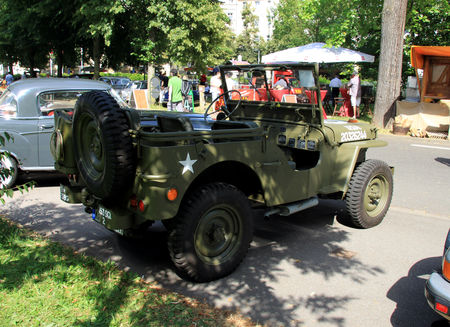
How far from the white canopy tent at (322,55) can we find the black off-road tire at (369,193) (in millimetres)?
12676

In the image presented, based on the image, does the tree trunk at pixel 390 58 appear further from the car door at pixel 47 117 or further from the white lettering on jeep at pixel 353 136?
the car door at pixel 47 117

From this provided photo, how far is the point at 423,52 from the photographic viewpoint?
1341 cm

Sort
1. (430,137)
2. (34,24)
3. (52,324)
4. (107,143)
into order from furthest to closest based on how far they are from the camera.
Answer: (34,24), (430,137), (107,143), (52,324)

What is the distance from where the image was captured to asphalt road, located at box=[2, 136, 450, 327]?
11.0 ft

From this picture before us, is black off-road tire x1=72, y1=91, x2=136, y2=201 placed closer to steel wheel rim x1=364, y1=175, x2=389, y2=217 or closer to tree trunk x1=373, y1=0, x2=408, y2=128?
steel wheel rim x1=364, y1=175, x2=389, y2=217

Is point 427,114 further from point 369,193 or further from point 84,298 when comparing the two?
point 84,298

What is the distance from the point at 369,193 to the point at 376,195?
0.44ft

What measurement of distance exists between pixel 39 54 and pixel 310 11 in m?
18.3

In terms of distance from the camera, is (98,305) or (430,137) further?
(430,137)

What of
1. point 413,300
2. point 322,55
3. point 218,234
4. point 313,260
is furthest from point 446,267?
point 322,55

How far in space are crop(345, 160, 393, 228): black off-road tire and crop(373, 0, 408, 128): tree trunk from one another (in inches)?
370

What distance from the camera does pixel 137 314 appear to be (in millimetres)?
3100

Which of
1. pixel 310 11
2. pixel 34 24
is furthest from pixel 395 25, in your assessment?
pixel 34 24

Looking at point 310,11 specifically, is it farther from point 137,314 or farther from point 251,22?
point 251,22
